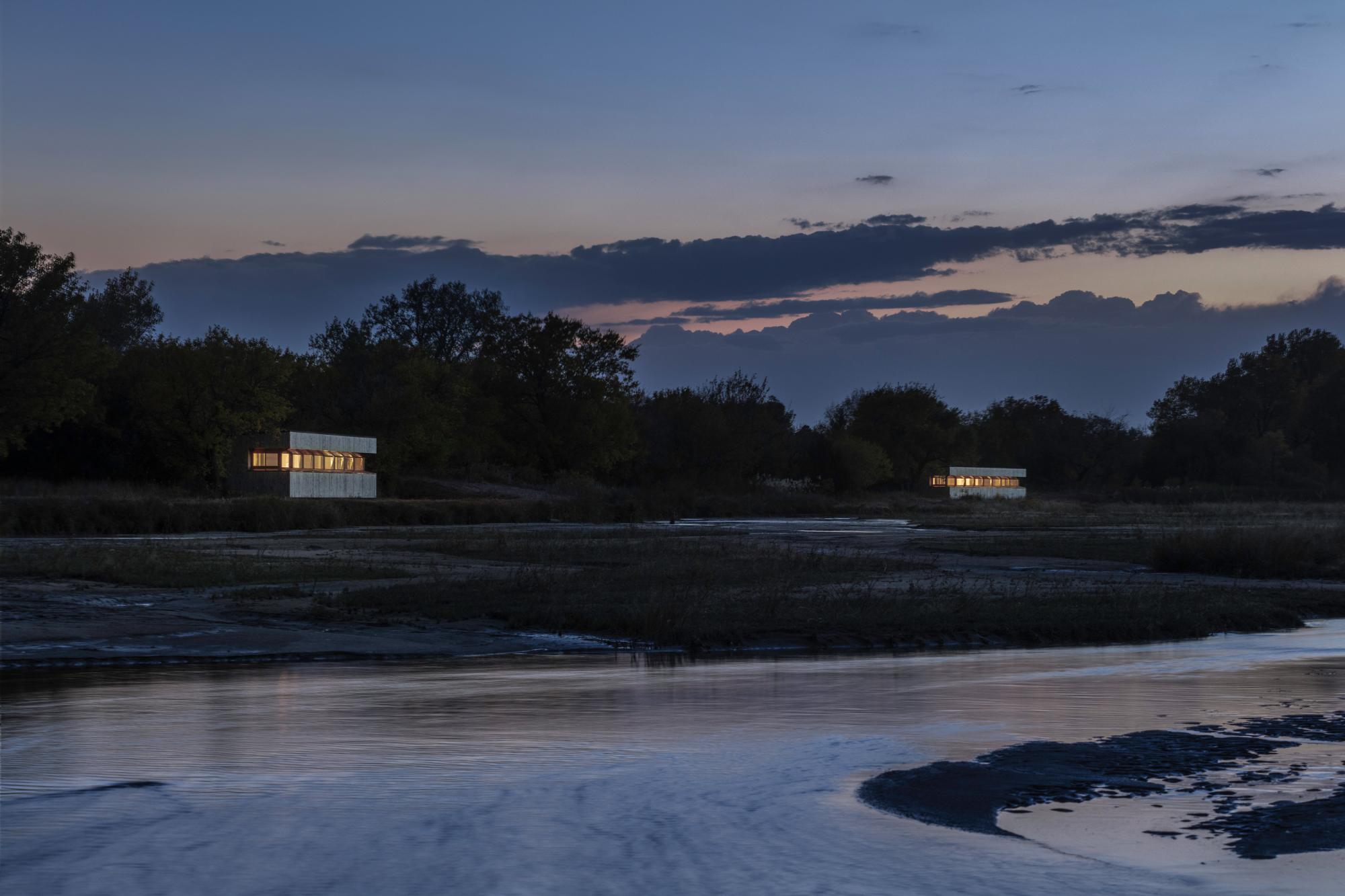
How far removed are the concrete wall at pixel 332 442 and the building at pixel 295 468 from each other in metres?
0.03

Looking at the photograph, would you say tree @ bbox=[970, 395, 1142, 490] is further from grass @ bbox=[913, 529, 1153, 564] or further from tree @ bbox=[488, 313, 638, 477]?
grass @ bbox=[913, 529, 1153, 564]

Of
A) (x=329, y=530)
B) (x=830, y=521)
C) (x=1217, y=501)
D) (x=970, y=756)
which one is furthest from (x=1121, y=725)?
(x=1217, y=501)

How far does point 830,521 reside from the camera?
269 feet

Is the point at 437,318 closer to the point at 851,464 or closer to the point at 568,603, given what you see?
the point at 851,464

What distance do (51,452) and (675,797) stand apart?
70614mm

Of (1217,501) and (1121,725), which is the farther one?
(1217,501)

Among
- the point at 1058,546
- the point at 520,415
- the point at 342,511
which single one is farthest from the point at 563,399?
the point at 1058,546

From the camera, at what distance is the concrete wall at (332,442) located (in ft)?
240

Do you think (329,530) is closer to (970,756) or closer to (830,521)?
(830,521)

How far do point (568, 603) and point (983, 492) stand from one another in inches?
4328

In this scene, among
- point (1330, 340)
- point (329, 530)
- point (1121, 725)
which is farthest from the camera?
point (1330, 340)

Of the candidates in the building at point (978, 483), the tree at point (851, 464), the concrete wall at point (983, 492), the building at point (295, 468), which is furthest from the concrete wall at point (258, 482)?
the building at point (978, 483)

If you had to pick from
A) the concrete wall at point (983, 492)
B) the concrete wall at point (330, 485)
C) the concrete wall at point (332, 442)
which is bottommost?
Answer: the concrete wall at point (983, 492)

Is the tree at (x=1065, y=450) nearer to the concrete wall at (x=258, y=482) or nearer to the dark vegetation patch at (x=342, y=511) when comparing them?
the dark vegetation patch at (x=342, y=511)
